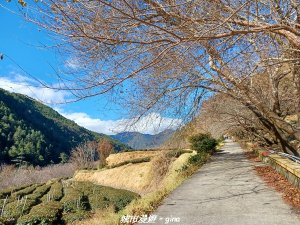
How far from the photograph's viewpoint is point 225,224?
21.0ft

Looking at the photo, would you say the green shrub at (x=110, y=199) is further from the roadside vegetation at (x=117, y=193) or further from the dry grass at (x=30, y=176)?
the dry grass at (x=30, y=176)

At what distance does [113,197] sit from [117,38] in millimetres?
22291

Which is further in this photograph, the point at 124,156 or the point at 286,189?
the point at 124,156

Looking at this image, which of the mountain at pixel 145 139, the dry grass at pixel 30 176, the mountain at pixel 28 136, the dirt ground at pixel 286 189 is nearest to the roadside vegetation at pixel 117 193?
the mountain at pixel 145 139

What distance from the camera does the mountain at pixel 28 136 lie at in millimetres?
113375

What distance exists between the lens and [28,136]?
11800 centimetres

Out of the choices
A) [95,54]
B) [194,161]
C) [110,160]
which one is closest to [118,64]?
[95,54]

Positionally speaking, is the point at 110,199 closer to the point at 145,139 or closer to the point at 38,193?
the point at 145,139

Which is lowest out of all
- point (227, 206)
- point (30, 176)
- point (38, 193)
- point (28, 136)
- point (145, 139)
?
point (38, 193)

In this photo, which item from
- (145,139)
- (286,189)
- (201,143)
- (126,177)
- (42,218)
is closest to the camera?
(286,189)

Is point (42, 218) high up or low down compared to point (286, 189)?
down

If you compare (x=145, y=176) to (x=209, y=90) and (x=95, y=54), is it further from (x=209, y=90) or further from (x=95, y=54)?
(x=95, y=54)

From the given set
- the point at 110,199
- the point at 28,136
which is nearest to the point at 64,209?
the point at 110,199

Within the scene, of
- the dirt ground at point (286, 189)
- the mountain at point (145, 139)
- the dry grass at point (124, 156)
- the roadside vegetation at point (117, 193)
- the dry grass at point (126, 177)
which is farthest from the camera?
the dry grass at point (124, 156)
